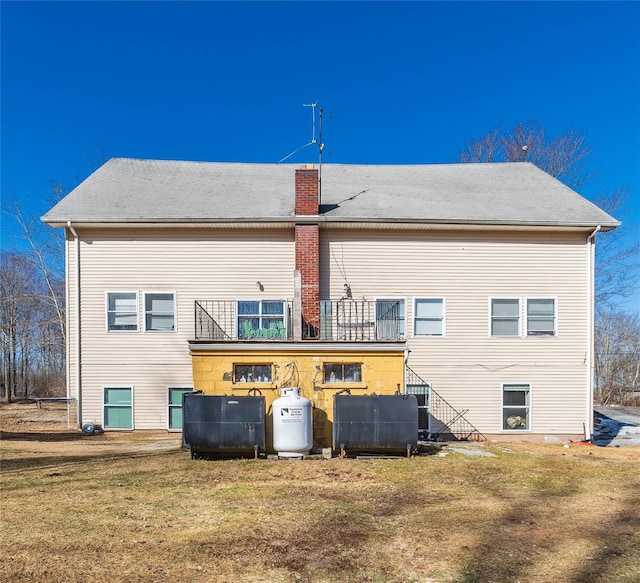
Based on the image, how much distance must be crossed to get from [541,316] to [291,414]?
25.8ft

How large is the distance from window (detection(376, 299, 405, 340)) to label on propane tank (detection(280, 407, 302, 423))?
2920mm

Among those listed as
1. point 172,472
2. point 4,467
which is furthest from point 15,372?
point 172,472

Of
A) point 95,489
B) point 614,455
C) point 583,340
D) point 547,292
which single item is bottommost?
point 614,455

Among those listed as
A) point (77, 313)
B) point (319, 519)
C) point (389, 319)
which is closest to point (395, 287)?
point (389, 319)

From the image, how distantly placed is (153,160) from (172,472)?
11.9 m

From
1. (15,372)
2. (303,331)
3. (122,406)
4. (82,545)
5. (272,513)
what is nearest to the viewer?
(82,545)

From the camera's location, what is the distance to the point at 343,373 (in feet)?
35.2

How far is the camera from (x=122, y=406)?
13266 millimetres

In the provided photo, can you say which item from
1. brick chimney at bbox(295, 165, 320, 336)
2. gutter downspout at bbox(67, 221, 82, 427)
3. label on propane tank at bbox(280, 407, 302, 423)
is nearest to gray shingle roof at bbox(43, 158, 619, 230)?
brick chimney at bbox(295, 165, 320, 336)

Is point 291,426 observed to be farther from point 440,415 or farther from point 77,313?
point 77,313

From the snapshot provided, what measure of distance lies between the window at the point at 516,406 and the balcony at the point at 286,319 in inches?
131

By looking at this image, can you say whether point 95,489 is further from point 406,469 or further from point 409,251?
point 409,251

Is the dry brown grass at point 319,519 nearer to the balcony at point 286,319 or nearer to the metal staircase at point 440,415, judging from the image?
the metal staircase at point 440,415

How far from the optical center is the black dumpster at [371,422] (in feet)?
32.2
